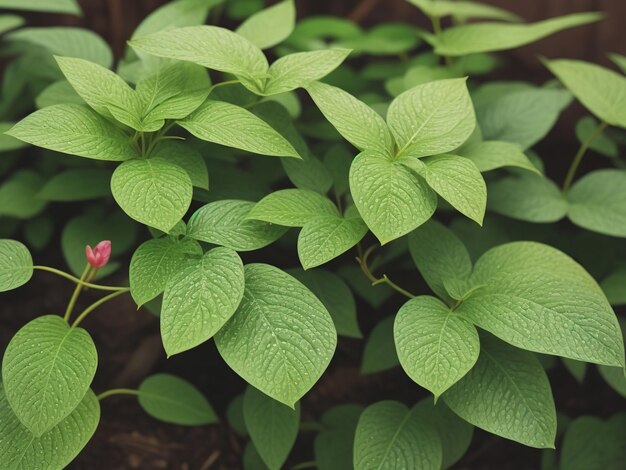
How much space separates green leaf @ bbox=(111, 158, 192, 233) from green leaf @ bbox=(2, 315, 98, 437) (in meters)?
0.17

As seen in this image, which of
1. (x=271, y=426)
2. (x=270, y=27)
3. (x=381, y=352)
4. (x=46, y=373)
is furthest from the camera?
(x=270, y=27)

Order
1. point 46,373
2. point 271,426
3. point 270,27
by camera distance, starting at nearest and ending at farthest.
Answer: point 46,373, point 271,426, point 270,27

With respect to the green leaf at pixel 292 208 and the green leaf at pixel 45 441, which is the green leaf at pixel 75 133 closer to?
the green leaf at pixel 292 208

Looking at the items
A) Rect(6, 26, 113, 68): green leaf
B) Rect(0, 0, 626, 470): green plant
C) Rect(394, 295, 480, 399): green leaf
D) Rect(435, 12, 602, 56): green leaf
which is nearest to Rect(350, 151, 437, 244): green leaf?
Rect(0, 0, 626, 470): green plant

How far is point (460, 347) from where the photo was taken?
3.01 feet

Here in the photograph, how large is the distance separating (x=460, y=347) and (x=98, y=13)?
4.19 ft

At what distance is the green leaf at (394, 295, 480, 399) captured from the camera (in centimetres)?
88

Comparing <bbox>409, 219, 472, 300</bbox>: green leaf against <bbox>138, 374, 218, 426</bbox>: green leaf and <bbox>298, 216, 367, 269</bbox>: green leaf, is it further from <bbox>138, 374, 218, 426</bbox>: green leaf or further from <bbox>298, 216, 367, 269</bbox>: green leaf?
<bbox>138, 374, 218, 426</bbox>: green leaf

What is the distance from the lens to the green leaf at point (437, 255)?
3.48 ft

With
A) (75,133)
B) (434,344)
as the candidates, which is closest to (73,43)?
(75,133)

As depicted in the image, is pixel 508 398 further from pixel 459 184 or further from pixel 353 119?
pixel 353 119

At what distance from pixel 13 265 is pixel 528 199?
2.69 feet

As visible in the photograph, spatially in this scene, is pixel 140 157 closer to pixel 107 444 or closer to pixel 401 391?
pixel 107 444

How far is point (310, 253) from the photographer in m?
0.94
